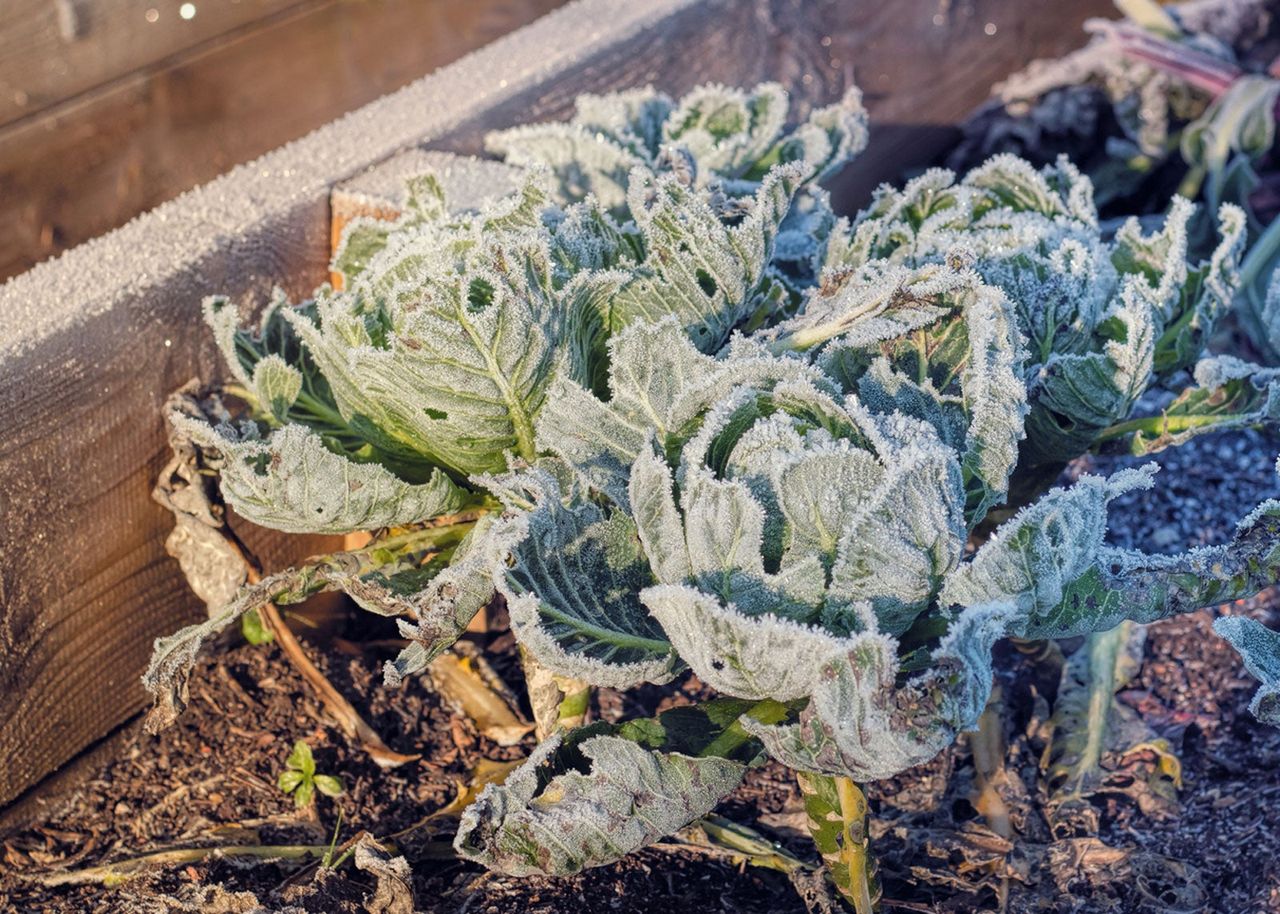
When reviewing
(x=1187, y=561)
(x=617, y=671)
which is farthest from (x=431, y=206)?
(x=1187, y=561)

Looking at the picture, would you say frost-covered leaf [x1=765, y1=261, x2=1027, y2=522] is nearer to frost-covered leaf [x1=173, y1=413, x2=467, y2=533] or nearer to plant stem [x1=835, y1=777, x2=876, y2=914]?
plant stem [x1=835, y1=777, x2=876, y2=914]

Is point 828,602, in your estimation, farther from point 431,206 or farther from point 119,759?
point 119,759

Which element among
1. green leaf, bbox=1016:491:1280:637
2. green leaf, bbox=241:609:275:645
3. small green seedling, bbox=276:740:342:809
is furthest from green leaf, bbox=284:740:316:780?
green leaf, bbox=1016:491:1280:637

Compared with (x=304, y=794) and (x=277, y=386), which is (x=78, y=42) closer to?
(x=277, y=386)

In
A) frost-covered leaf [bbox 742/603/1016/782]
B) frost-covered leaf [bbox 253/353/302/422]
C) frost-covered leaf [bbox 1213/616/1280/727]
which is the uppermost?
frost-covered leaf [bbox 253/353/302/422]

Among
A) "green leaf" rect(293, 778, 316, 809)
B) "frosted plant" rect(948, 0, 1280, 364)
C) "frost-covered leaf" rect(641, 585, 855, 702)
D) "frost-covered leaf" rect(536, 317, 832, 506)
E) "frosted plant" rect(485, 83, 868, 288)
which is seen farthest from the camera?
"frosted plant" rect(948, 0, 1280, 364)

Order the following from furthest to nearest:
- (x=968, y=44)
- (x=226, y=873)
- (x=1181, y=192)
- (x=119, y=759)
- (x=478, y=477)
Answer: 1. (x=968, y=44)
2. (x=1181, y=192)
3. (x=119, y=759)
4. (x=226, y=873)
5. (x=478, y=477)

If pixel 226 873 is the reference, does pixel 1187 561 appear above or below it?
above
